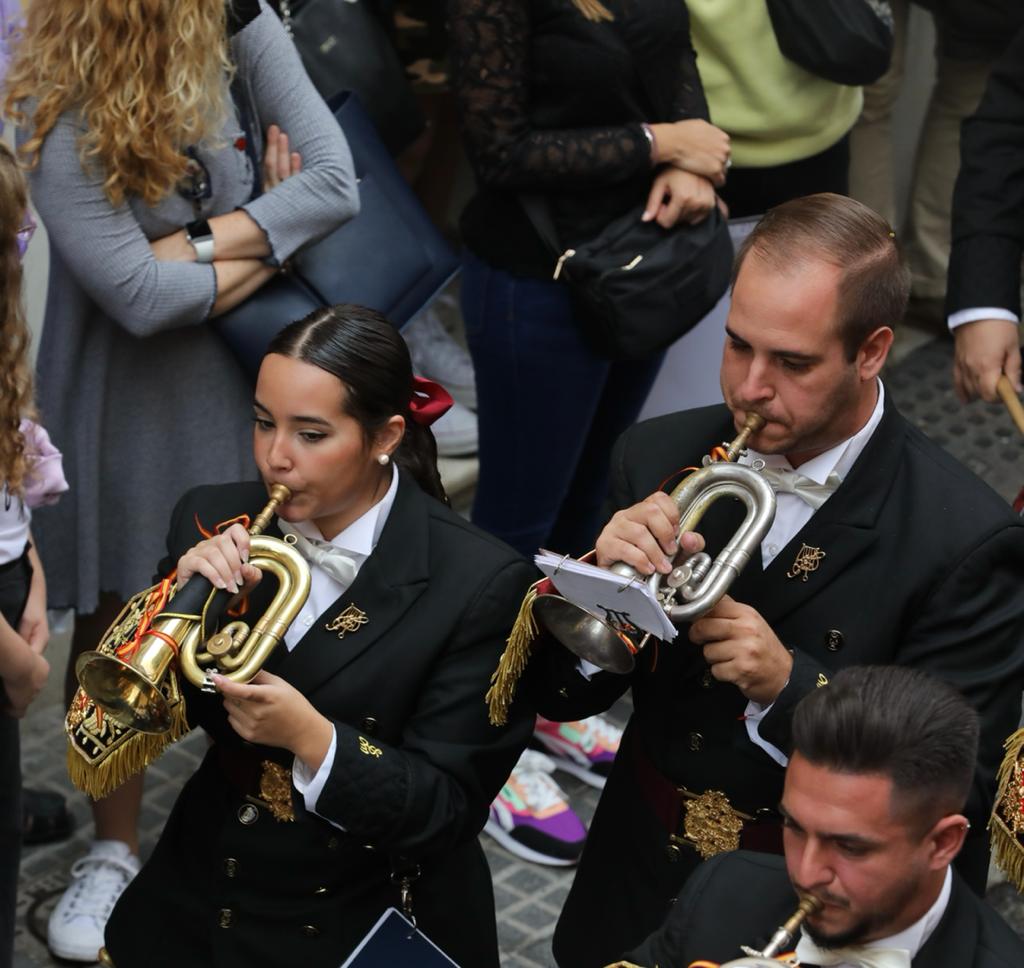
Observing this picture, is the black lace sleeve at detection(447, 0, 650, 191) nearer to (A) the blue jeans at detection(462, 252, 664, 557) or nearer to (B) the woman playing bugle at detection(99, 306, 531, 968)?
(A) the blue jeans at detection(462, 252, 664, 557)

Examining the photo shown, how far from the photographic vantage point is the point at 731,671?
278 centimetres

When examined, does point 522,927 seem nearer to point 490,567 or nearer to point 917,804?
point 490,567

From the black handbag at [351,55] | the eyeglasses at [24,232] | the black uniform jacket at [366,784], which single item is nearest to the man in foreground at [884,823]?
the black uniform jacket at [366,784]

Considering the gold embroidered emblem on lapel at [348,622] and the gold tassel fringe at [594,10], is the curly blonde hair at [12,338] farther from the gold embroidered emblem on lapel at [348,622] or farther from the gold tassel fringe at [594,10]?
the gold tassel fringe at [594,10]

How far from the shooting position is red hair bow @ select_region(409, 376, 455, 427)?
11.1 ft

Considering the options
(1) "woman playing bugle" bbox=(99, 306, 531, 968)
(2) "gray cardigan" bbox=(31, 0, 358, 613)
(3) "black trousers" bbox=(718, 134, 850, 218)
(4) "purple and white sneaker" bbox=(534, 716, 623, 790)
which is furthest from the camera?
(4) "purple and white sneaker" bbox=(534, 716, 623, 790)

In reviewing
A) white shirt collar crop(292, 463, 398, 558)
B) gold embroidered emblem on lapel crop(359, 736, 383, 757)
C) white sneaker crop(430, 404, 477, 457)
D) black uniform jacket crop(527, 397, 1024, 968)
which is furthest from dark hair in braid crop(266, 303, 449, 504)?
white sneaker crop(430, 404, 477, 457)

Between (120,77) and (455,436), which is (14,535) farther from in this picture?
(455,436)

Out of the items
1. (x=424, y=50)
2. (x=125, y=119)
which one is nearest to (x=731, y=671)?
(x=125, y=119)

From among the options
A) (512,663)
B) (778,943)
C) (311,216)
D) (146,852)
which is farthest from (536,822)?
(778,943)

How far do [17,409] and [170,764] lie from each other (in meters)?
1.83

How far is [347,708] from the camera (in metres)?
3.09

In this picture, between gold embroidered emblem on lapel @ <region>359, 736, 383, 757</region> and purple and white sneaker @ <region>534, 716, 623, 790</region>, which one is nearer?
gold embroidered emblem on lapel @ <region>359, 736, 383, 757</region>

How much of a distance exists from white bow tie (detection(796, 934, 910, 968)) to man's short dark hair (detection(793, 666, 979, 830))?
6.9 inches
